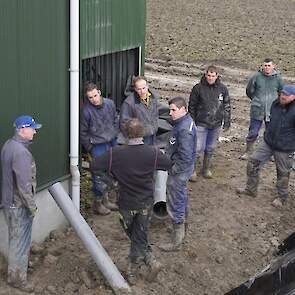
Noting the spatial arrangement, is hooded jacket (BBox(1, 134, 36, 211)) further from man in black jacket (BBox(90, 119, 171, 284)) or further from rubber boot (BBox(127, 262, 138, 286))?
rubber boot (BBox(127, 262, 138, 286))

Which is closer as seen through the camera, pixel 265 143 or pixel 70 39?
pixel 70 39

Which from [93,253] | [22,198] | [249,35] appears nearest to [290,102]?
[93,253]

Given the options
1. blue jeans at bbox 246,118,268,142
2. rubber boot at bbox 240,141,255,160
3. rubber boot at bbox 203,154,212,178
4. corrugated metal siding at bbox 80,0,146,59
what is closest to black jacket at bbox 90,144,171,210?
corrugated metal siding at bbox 80,0,146,59

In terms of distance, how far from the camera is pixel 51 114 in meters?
7.16

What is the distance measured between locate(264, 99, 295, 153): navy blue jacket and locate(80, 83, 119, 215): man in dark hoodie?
7.39ft

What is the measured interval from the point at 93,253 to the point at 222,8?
86.5 ft

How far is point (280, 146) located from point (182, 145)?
218 centimetres

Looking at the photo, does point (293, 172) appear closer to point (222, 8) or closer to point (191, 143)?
point (191, 143)

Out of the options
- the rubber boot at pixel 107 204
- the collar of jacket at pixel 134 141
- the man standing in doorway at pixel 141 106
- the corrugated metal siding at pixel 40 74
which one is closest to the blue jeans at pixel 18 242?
the corrugated metal siding at pixel 40 74

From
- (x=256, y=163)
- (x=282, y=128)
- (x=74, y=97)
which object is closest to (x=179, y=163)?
(x=74, y=97)

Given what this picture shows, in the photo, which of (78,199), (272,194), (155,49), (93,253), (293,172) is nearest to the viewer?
(93,253)

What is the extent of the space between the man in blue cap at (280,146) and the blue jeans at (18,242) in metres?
3.85

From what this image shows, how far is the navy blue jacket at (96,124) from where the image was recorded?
765 centimetres

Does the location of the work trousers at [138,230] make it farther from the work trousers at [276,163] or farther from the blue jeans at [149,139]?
the work trousers at [276,163]
